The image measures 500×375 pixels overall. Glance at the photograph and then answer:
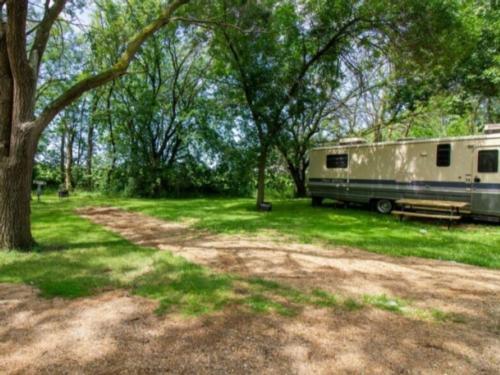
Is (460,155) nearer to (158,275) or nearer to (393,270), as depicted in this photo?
(393,270)

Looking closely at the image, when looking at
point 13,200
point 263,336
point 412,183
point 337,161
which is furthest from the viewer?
point 337,161

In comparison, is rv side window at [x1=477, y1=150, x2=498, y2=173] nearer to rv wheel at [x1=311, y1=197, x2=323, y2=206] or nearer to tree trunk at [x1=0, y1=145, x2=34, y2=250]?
rv wheel at [x1=311, y1=197, x2=323, y2=206]

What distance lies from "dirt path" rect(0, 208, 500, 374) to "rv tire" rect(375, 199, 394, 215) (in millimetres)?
6874

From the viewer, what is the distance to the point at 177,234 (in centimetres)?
714

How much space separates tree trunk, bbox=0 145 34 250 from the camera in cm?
512

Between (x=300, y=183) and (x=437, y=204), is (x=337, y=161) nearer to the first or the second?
(x=437, y=204)

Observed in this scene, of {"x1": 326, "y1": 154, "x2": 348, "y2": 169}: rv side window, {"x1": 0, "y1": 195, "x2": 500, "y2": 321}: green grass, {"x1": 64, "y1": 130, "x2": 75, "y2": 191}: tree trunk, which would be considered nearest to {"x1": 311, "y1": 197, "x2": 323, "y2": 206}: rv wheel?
{"x1": 326, "y1": 154, "x2": 348, "y2": 169}: rv side window

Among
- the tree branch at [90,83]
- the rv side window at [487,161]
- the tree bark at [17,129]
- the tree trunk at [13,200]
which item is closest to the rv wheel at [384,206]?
the rv side window at [487,161]

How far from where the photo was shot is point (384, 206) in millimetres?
11047

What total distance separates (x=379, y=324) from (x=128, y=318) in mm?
2238

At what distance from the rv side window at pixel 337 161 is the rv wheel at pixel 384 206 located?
178cm

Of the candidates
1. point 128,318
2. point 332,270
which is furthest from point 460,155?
point 128,318

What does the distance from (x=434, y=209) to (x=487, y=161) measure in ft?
5.84

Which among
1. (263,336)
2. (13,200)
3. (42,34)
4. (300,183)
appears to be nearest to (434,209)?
(263,336)
